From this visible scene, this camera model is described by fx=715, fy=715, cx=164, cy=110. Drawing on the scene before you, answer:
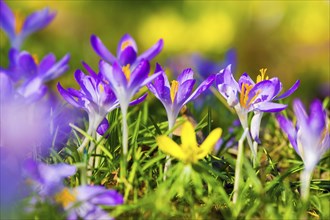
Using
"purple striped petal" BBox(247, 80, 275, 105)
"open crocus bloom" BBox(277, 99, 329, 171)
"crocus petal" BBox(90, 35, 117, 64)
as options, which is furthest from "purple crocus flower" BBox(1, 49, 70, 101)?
"open crocus bloom" BBox(277, 99, 329, 171)

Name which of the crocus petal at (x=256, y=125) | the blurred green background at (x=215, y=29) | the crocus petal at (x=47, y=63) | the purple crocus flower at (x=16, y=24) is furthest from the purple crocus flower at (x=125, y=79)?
the blurred green background at (x=215, y=29)

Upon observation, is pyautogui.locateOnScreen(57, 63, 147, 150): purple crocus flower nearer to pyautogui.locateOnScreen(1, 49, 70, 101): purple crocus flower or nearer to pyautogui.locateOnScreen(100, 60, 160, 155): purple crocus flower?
pyautogui.locateOnScreen(100, 60, 160, 155): purple crocus flower

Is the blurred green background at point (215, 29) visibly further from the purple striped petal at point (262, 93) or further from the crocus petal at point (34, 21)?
the purple striped petal at point (262, 93)

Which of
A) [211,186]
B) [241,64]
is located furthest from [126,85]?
[241,64]

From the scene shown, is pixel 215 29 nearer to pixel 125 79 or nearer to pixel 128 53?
pixel 128 53

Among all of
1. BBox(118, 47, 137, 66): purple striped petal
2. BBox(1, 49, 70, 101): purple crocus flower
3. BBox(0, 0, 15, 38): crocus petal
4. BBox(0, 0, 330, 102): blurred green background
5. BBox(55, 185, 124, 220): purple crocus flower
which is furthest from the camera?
BBox(0, 0, 330, 102): blurred green background

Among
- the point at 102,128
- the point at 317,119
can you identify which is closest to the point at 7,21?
the point at 102,128
